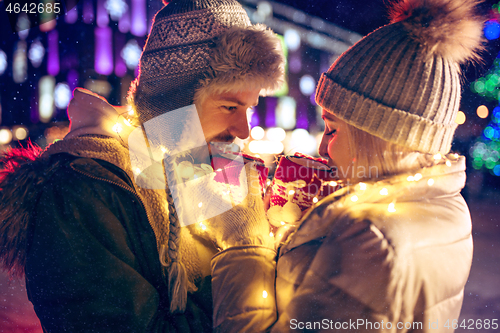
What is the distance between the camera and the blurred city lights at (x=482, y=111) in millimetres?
7074

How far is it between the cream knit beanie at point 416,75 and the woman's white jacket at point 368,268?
0.62 feet

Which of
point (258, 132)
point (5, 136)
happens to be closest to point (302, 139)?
point (258, 132)

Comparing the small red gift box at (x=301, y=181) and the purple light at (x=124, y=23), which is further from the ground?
the purple light at (x=124, y=23)

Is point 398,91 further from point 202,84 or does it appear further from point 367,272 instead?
point 202,84

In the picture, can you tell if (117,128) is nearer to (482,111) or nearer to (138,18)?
(482,111)

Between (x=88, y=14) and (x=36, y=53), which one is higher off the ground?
(x=88, y=14)

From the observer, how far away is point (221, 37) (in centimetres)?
141

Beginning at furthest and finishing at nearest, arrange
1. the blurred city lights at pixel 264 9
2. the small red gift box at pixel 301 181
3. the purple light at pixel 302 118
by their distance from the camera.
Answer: the purple light at pixel 302 118 → the blurred city lights at pixel 264 9 → the small red gift box at pixel 301 181

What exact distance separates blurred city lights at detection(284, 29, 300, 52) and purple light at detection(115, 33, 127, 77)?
7142 mm

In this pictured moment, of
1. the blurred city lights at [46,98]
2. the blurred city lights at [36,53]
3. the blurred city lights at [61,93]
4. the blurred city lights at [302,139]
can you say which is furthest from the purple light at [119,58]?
the blurred city lights at [302,139]

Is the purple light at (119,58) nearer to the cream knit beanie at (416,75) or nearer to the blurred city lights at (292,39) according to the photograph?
the blurred city lights at (292,39)

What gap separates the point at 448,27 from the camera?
1.06 meters

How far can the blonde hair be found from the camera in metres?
1.18

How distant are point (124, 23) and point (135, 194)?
525 inches
